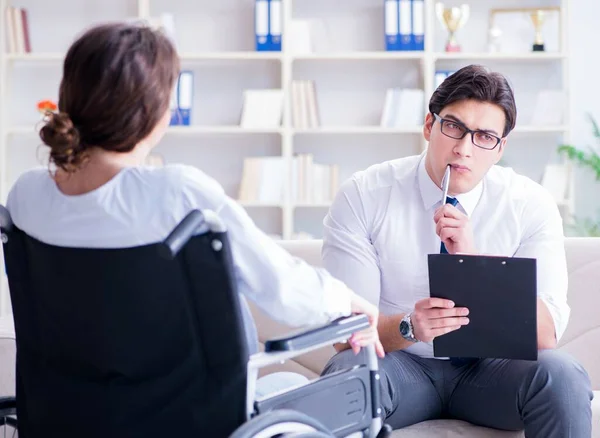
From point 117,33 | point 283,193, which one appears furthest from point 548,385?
point 283,193

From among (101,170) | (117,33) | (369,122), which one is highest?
(117,33)

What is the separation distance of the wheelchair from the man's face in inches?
29.7

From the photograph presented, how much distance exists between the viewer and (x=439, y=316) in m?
1.92

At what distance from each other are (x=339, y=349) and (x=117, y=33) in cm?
99

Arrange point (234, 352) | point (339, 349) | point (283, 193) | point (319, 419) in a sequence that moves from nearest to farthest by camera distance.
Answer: point (234, 352) → point (319, 419) → point (339, 349) → point (283, 193)

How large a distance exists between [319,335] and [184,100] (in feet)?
12.0

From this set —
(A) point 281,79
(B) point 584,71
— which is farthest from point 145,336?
(B) point 584,71

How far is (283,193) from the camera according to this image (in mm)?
5031

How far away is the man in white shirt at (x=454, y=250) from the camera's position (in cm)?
198

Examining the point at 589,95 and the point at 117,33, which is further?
the point at 589,95

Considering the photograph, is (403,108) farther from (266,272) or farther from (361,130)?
(266,272)

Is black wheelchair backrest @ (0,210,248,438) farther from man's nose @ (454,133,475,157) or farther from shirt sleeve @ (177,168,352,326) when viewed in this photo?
man's nose @ (454,133,475,157)

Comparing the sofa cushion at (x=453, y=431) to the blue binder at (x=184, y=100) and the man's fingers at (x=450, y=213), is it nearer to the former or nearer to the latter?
the man's fingers at (x=450, y=213)

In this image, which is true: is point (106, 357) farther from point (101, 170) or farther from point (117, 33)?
point (117, 33)
